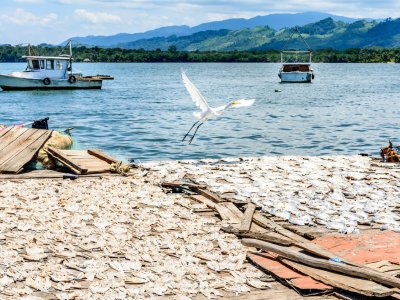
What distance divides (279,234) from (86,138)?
23917 mm

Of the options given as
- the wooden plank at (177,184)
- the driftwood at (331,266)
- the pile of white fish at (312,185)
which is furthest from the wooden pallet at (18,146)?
the driftwood at (331,266)

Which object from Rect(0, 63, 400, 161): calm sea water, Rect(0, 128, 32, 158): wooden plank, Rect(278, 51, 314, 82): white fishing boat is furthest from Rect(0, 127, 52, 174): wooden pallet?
Rect(278, 51, 314, 82): white fishing boat

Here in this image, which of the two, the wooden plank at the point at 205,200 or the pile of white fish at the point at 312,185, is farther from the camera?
the wooden plank at the point at 205,200

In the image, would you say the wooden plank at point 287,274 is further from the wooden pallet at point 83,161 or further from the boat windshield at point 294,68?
the boat windshield at point 294,68

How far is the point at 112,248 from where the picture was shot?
28.9 ft

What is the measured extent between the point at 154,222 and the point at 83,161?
18.0ft

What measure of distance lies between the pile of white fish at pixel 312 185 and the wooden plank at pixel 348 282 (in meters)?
2.30

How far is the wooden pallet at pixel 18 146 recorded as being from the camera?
14.2m

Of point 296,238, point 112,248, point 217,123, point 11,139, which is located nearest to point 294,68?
point 217,123

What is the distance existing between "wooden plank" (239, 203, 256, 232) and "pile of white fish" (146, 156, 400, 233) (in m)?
0.32

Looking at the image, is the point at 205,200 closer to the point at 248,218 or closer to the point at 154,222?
the point at 248,218

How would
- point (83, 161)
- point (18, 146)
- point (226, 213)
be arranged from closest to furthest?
point (226, 213)
point (83, 161)
point (18, 146)

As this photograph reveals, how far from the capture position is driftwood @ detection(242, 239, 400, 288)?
7.38m

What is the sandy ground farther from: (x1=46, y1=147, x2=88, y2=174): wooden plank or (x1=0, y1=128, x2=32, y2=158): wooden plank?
(x1=0, y1=128, x2=32, y2=158): wooden plank
